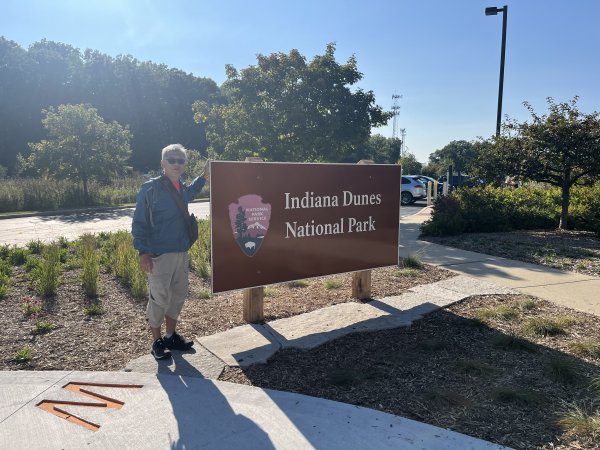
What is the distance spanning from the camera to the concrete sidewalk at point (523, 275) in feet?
17.6

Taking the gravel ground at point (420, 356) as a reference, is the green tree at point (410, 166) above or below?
above

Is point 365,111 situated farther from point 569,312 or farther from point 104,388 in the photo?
point 104,388

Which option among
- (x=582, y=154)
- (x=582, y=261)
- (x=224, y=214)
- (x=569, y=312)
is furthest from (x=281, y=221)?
(x=582, y=154)

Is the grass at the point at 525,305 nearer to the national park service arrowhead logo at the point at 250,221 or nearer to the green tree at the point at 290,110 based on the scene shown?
the national park service arrowhead logo at the point at 250,221

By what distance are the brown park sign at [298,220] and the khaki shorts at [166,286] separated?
0.29 meters

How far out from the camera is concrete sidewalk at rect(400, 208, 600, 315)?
212 inches

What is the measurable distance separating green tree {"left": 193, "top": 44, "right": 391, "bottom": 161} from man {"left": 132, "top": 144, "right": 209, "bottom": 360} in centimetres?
993

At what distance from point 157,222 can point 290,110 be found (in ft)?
35.2

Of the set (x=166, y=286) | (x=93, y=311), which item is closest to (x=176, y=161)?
(x=166, y=286)

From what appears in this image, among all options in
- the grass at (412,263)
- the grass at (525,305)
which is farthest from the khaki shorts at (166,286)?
the grass at (412,263)

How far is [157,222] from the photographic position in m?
3.64

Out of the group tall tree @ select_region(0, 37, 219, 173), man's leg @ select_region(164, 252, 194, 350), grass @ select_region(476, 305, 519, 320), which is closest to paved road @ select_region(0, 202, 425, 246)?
man's leg @ select_region(164, 252, 194, 350)

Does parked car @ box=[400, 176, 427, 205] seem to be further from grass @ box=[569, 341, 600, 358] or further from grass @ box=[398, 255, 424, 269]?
grass @ box=[569, 341, 600, 358]

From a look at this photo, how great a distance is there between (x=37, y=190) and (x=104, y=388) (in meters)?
20.2
